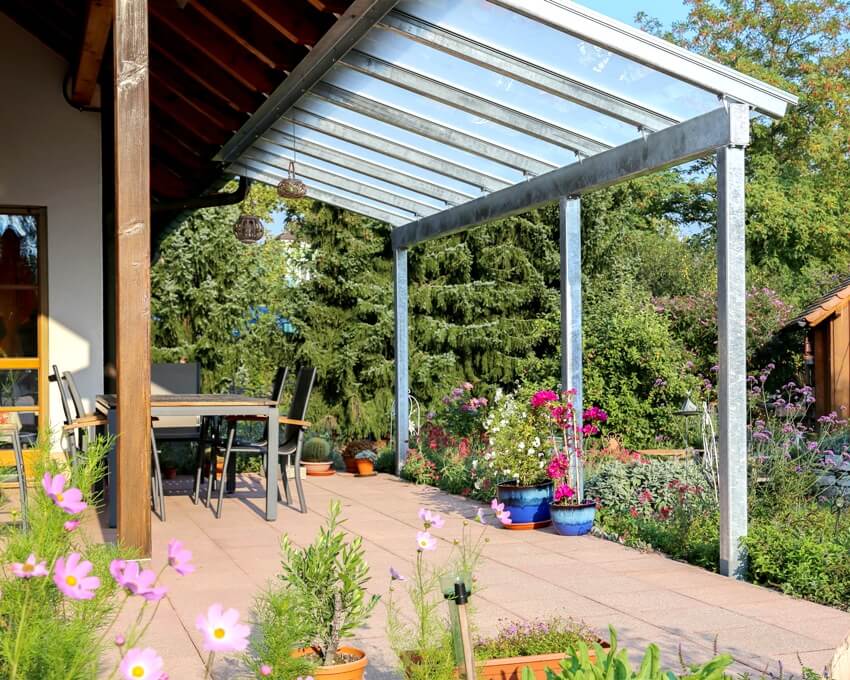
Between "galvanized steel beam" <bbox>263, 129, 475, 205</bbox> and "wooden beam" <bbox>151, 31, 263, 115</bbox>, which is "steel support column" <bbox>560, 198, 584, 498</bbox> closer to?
"galvanized steel beam" <bbox>263, 129, 475, 205</bbox>

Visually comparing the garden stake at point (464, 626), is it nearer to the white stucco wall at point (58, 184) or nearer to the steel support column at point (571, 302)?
the steel support column at point (571, 302)

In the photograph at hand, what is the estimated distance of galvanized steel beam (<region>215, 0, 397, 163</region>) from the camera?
4.82 meters

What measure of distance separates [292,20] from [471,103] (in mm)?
1167

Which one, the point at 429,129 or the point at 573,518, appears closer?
the point at 573,518

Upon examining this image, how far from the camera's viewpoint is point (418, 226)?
8.91 metres

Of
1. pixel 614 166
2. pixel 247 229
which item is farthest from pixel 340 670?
pixel 247 229

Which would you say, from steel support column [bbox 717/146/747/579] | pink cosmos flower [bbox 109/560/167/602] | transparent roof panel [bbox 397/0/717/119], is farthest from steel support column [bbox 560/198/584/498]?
pink cosmos flower [bbox 109/560/167/602]

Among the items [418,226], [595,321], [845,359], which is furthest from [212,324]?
[845,359]

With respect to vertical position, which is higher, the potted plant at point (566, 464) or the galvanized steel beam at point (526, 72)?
the galvanized steel beam at point (526, 72)

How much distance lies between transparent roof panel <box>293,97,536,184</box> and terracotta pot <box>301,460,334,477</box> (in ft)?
12.3

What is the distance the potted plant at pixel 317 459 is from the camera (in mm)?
9578

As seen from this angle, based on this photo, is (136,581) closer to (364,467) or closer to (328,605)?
(328,605)

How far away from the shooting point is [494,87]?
563 centimetres

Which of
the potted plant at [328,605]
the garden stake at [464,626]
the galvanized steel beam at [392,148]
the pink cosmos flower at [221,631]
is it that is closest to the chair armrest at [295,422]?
the galvanized steel beam at [392,148]
